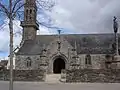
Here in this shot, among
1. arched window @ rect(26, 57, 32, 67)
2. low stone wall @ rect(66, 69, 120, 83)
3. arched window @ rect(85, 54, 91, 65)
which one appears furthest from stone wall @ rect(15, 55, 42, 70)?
low stone wall @ rect(66, 69, 120, 83)

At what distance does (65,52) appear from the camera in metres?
46.8

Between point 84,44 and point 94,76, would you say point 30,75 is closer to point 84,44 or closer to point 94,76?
point 94,76

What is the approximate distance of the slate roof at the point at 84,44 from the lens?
169ft

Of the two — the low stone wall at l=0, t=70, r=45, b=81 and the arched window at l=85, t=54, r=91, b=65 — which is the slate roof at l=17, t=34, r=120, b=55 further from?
the low stone wall at l=0, t=70, r=45, b=81

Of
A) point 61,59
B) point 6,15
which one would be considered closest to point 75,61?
point 61,59

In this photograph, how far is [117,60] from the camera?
92.0 ft

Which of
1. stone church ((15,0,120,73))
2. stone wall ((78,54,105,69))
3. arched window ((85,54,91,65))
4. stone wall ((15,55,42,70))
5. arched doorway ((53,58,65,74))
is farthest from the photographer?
stone wall ((15,55,42,70))

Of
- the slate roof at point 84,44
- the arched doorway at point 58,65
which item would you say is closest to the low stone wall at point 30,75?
the arched doorway at point 58,65

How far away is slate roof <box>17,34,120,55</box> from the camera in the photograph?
51375 millimetres

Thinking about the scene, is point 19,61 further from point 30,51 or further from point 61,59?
point 61,59

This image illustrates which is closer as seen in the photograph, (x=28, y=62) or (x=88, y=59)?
(x=88, y=59)

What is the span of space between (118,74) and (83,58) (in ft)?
80.4

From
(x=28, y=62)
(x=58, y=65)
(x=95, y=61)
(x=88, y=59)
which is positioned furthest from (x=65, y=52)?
(x=28, y=62)

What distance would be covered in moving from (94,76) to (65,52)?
20.6 m
